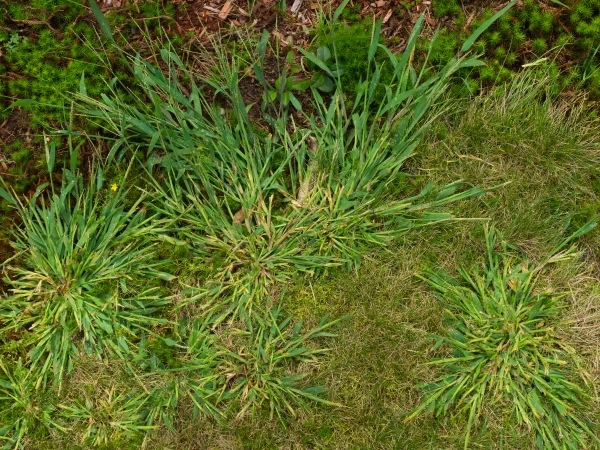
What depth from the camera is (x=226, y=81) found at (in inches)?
93.1

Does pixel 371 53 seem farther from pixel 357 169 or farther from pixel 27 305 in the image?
pixel 27 305

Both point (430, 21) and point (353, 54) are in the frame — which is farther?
point (430, 21)

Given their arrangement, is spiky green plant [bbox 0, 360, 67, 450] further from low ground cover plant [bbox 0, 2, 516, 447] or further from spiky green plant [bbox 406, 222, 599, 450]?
spiky green plant [bbox 406, 222, 599, 450]

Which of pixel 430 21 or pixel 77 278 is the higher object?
pixel 430 21

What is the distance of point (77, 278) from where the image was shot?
93.5 inches

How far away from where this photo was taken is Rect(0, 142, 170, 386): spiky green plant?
237 cm

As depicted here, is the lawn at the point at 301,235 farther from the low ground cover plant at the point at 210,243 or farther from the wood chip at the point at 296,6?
the wood chip at the point at 296,6

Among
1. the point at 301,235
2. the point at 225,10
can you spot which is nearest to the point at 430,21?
the point at 225,10

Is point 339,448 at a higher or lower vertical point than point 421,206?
lower

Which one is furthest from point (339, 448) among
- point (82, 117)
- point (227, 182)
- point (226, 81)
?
point (82, 117)

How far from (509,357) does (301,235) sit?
3.44 feet

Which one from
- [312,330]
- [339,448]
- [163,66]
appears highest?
[163,66]

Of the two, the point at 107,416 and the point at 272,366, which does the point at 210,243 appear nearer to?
the point at 272,366

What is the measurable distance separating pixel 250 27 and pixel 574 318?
1983 millimetres
